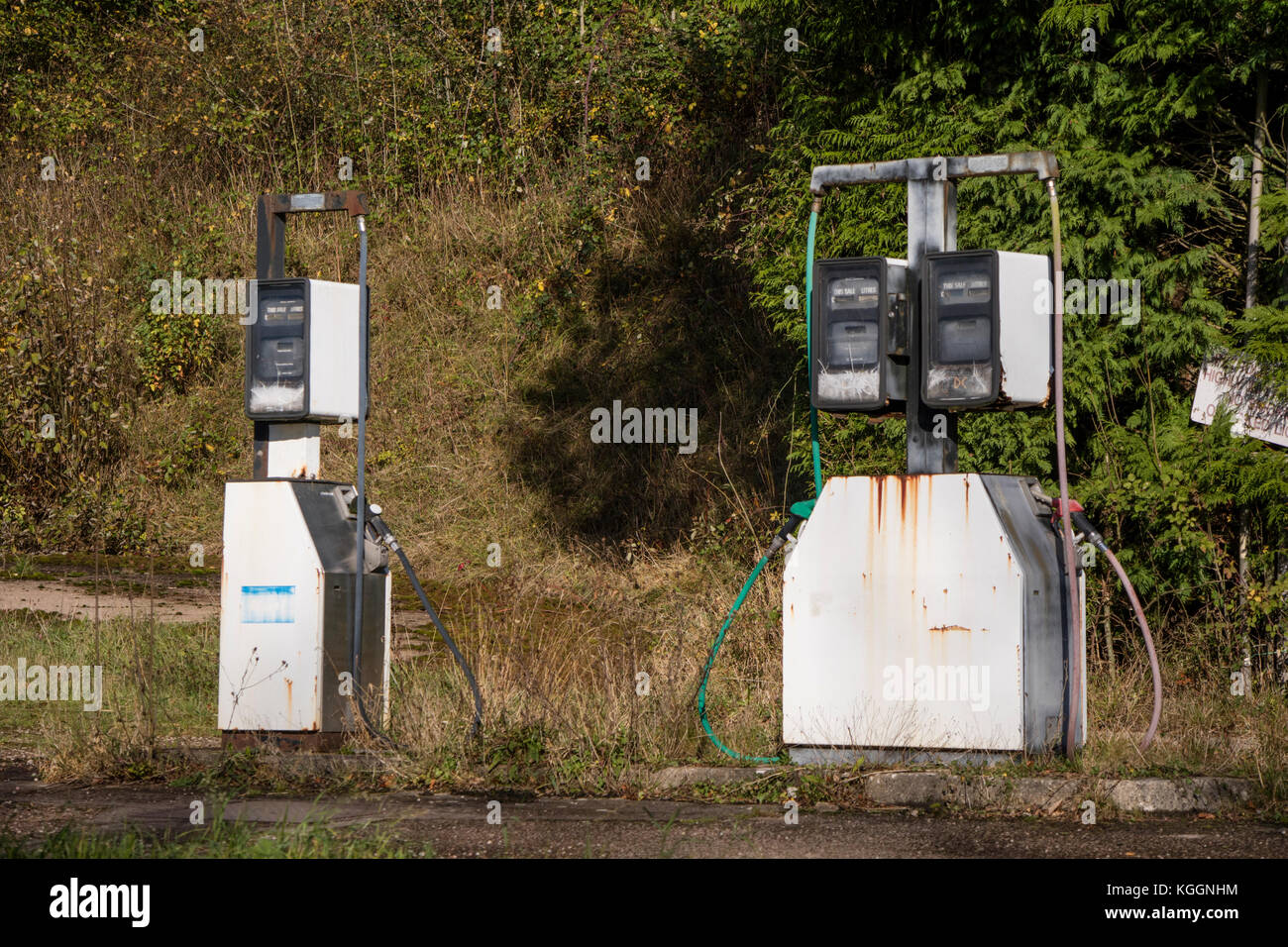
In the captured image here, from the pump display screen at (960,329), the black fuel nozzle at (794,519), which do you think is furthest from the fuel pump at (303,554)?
the pump display screen at (960,329)

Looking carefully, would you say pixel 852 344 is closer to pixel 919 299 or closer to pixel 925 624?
pixel 919 299

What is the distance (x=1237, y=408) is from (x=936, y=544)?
150 inches

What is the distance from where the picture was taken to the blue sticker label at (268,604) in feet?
23.8

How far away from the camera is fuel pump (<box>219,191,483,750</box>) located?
23.8 ft

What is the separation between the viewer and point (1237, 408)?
30.5 feet

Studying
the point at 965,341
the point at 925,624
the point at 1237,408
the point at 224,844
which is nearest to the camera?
the point at 224,844

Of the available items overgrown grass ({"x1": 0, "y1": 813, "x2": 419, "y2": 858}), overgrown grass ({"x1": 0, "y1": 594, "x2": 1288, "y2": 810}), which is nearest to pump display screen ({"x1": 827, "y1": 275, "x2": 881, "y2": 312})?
overgrown grass ({"x1": 0, "y1": 594, "x2": 1288, "y2": 810})

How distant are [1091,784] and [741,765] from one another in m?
1.55

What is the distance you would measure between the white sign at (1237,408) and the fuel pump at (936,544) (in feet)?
9.51

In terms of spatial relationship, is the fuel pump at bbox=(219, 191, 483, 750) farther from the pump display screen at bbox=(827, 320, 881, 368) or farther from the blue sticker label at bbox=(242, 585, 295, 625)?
the pump display screen at bbox=(827, 320, 881, 368)

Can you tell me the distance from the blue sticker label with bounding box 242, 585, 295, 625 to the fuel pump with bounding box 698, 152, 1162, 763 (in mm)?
2310

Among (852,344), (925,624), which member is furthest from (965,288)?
(925,624)

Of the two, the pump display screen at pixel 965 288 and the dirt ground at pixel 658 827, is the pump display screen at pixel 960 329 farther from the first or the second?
the dirt ground at pixel 658 827
